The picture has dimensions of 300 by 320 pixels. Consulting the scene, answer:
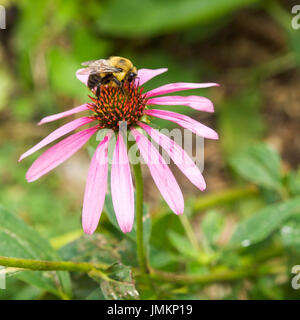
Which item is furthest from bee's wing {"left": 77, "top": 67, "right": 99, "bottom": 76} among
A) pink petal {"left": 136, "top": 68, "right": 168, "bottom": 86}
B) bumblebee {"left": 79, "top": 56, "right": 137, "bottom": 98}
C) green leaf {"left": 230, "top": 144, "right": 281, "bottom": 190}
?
green leaf {"left": 230, "top": 144, "right": 281, "bottom": 190}

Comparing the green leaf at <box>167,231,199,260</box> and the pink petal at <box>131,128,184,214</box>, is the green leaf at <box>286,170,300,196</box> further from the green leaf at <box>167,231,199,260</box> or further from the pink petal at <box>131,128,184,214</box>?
the pink petal at <box>131,128,184,214</box>

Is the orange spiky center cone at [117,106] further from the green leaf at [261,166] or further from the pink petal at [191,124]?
the green leaf at [261,166]

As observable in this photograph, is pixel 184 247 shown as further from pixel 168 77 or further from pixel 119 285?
pixel 168 77

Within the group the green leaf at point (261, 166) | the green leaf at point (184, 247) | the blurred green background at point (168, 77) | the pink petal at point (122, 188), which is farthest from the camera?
the blurred green background at point (168, 77)

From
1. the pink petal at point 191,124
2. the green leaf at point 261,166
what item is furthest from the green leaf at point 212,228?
the pink petal at point 191,124

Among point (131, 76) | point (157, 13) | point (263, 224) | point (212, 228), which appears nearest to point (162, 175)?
point (131, 76)

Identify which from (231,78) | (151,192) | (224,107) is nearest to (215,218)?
(151,192)

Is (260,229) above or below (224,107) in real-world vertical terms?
below

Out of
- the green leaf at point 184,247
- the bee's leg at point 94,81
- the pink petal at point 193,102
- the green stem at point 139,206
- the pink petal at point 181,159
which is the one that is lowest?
the green leaf at point 184,247
